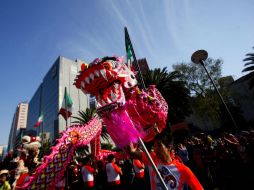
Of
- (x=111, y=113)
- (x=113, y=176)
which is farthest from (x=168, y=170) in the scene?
(x=113, y=176)

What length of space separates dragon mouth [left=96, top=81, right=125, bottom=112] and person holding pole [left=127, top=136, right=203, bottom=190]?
2.62 feet

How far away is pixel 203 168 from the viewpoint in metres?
8.67

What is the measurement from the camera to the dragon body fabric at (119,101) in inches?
131

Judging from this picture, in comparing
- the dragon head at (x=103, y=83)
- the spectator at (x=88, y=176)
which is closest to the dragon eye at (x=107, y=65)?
the dragon head at (x=103, y=83)

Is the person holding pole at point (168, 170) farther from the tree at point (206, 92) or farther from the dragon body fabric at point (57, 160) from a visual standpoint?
the tree at point (206, 92)

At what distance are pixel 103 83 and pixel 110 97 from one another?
29 cm

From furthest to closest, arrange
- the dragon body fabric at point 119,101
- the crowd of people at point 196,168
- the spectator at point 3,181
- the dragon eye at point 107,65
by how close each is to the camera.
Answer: the crowd of people at point 196,168, the spectator at point 3,181, the dragon eye at point 107,65, the dragon body fabric at point 119,101

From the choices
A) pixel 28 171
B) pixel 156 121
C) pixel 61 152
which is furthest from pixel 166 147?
pixel 28 171

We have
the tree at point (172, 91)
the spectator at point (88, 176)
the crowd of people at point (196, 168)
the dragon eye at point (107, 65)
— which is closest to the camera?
the dragon eye at point (107, 65)

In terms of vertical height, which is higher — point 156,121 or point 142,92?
point 142,92

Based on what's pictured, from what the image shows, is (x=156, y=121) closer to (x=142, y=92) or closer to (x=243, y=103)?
(x=142, y=92)

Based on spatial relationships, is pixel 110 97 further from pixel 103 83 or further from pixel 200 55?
pixel 200 55

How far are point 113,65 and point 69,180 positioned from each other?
7.38 meters

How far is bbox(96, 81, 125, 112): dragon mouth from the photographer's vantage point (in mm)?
3348
